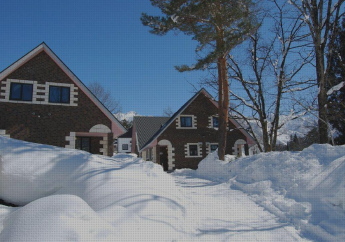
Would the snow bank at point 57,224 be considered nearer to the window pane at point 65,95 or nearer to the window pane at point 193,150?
the window pane at point 65,95

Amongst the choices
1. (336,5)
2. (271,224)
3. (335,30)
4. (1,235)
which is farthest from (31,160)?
(335,30)

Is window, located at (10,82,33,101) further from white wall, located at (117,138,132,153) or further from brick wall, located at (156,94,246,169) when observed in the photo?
white wall, located at (117,138,132,153)

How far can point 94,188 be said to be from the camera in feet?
11.5

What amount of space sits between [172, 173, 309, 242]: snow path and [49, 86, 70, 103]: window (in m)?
9.96

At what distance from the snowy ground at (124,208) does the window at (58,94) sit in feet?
27.4

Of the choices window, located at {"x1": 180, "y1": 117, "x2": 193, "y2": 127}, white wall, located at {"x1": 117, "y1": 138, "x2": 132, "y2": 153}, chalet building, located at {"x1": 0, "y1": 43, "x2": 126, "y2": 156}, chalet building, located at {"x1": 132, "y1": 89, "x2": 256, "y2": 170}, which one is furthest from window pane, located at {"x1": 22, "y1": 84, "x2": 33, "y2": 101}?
white wall, located at {"x1": 117, "y1": 138, "x2": 132, "y2": 153}

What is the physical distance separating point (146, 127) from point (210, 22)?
15989 millimetres

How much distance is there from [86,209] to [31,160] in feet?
6.80

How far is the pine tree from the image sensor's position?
10156 mm

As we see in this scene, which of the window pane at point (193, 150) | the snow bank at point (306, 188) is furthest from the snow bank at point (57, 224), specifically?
the window pane at point (193, 150)

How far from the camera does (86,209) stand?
8.36 ft

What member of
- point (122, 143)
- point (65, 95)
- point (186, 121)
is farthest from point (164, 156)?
point (122, 143)

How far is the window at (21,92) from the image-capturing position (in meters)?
11.3

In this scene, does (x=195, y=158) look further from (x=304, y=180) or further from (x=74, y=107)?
(x=304, y=180)
